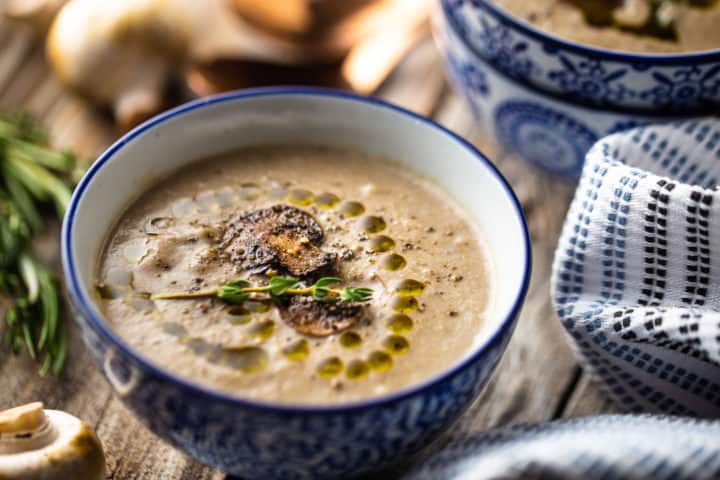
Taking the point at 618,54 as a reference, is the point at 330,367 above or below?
below

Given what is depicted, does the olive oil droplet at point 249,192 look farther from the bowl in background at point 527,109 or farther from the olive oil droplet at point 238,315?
the bowl in background at point 527,109

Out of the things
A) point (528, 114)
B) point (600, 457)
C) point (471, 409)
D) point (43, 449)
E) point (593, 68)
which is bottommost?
point (471, 409)

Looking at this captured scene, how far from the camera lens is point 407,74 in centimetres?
261

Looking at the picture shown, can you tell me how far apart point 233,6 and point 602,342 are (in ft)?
5.02

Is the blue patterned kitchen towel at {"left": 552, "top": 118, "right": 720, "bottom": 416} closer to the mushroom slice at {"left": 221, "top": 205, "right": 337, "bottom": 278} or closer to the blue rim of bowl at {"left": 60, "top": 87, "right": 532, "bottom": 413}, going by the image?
the blue rim of bowl at {"left": 60, "top": 87, "right": 532, "bottom": 413}

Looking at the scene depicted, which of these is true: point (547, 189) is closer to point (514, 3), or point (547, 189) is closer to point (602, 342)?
point (514, 3)

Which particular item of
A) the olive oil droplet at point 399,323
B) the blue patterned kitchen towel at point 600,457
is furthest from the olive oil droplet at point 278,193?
the blue patterned kitchen towel at point 600,457

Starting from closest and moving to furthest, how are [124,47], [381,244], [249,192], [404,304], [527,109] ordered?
[404,304] < [381,244] < [249,192] < [527,109] < [124,47]

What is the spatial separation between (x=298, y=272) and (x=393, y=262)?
17cm

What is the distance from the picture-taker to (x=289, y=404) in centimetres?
128

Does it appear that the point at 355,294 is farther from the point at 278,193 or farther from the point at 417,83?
the point at 417,83

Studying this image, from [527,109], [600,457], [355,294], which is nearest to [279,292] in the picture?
[355,294]

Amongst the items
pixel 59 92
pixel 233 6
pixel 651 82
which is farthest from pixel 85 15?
pixel 651 82

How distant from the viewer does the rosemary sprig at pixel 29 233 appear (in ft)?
6.07
